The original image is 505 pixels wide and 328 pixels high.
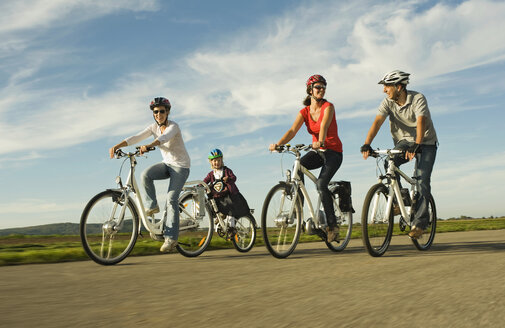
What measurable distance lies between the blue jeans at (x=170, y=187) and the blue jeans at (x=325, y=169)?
71.8 inches

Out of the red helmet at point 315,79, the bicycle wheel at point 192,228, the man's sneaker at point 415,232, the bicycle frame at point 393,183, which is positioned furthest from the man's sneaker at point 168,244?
the man's sneaker at point 415,232

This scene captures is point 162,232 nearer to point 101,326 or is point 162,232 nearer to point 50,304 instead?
point 50,304

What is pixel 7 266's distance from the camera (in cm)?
664

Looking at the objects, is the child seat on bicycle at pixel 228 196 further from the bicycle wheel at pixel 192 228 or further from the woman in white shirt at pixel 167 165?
the woman in white shirt at pixel 167 165

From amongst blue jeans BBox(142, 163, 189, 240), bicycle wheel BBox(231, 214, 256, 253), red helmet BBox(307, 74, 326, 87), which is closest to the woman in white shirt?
blue jeans BBox(142, 163, 189, 240)

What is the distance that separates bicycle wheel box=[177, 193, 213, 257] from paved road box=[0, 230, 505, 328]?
141 centimetres

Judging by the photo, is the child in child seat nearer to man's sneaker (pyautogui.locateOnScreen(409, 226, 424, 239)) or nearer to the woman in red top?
the woman in red top

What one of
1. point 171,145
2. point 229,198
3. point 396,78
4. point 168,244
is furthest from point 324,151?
point 168,244

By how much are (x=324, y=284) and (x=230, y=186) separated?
455 centimetres

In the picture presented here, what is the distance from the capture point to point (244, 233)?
29.5ft

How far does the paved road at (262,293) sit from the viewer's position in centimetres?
324

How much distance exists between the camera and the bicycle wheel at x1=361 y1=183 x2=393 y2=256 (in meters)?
7.05

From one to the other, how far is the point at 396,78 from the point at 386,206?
6.22 ft

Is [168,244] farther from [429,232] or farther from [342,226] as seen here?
[429,232]
